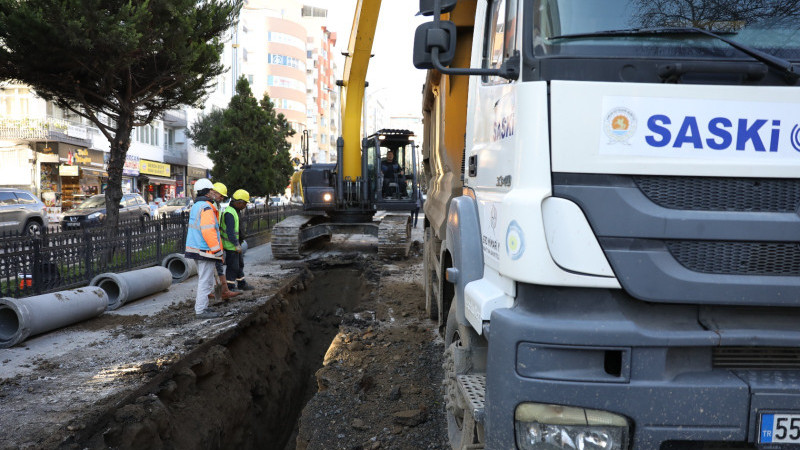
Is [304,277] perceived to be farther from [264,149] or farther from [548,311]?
[264,149]

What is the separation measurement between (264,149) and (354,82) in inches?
542

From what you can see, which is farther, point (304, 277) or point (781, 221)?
point (304, 277)

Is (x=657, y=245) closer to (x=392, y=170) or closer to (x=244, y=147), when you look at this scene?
(x=392, y=170)

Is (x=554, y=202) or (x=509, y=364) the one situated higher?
(x=554, y=202)

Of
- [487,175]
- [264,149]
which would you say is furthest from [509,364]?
[264,149]

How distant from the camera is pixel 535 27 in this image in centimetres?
266

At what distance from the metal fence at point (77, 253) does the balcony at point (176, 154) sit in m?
30.7

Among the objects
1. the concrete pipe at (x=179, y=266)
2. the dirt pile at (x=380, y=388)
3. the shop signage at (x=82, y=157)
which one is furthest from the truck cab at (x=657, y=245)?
the shop signage at (x=82, y=157)

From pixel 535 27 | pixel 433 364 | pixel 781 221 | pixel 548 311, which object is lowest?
pixel 433 364

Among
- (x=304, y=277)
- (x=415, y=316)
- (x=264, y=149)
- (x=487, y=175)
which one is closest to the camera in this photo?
(x=487, y=175)

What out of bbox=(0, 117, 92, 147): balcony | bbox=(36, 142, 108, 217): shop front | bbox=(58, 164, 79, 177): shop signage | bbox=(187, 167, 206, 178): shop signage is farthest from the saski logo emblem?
bbox=(187, 167, 206, 178): shop signage

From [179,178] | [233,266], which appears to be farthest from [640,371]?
[179,178]

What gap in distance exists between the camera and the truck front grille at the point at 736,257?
244 centimetres

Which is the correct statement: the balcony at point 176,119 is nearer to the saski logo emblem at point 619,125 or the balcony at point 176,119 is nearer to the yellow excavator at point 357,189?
the yellow excavator at point 357,189
